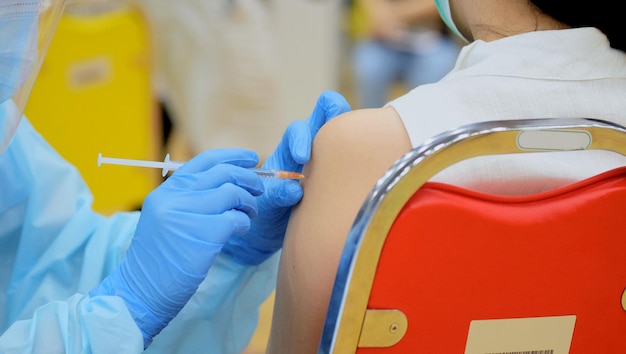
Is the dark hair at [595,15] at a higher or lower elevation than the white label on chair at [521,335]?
higher

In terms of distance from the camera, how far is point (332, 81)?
13.4 feet

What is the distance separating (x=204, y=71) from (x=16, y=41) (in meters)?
2.42

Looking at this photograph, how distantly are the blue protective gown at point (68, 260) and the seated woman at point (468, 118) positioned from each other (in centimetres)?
29

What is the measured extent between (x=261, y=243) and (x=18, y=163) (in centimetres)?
44

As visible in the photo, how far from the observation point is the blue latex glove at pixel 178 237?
103 cm


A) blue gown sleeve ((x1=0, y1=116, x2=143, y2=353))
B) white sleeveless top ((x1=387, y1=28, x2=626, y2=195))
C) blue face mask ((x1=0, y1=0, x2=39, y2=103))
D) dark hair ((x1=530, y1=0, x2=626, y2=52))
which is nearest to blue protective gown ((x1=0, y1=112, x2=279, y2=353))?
blue gown sleeve ((x1=0, y1=116, x2=143, y2=353))

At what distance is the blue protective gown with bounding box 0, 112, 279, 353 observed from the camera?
4.19ft

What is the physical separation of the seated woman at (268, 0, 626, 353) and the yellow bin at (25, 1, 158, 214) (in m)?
1.80

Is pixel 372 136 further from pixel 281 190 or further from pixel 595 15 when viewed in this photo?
pixel 595 15

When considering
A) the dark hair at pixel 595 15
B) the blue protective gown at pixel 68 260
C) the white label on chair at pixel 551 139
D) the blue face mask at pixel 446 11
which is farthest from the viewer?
the blue protective gown at pixel 68 260

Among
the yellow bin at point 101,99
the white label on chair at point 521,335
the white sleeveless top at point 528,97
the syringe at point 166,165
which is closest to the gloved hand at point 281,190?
the syringe at point 166,165

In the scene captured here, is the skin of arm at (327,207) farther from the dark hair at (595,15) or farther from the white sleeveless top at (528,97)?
the dark hair at (595,15)

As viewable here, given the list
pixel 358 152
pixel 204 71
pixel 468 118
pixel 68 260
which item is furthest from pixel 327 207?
pixel 204 71

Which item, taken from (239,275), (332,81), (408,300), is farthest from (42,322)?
(332,81)
